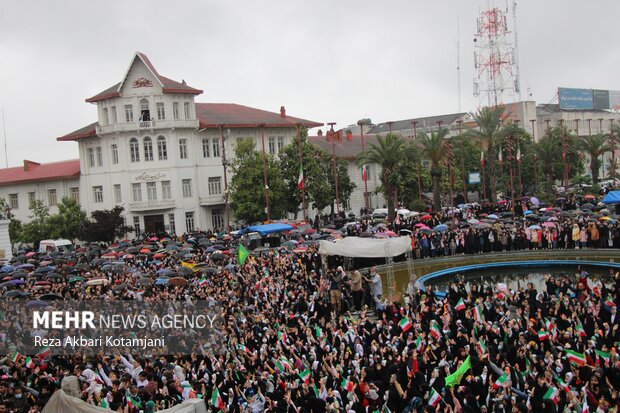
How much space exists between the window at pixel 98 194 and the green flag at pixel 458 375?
48131 millimetres

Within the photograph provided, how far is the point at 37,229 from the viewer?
54.3 metres

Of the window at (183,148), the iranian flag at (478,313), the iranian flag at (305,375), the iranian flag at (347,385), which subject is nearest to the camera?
the iranian flag at (347,385)

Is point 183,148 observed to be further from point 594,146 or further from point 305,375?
point 305,375

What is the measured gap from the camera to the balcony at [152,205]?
55.4 m

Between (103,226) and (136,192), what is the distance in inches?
254

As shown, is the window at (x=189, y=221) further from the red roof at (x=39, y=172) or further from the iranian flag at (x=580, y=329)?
the iranian flag at (x=580, y=329)

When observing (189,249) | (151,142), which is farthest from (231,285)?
(151,142)

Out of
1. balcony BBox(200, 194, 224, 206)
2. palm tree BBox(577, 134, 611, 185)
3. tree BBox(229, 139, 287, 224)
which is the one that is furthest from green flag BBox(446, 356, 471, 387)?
palm tree BBox(577, 134, 611, 185)

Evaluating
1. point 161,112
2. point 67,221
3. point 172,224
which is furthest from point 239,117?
point 67,221

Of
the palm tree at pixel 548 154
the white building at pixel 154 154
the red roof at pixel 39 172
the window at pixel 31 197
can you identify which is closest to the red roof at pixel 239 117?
the white building at pixel 154 154

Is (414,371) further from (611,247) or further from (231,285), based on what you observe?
(611,247)

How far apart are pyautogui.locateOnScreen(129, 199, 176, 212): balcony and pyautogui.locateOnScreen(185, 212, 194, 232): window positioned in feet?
4.77

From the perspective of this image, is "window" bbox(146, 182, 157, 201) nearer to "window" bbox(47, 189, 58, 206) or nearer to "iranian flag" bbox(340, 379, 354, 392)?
"window" bbox(47, 189, 58, 206)

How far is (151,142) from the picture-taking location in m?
56.4
